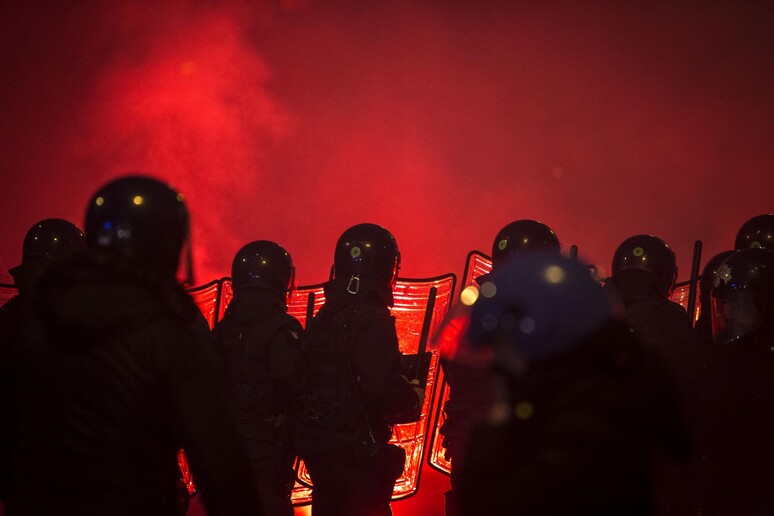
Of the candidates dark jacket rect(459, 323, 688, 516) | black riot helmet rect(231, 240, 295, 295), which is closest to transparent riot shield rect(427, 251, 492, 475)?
black riot helmet rect(231, 240, 295, 295)

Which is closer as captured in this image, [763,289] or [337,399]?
[763,289]

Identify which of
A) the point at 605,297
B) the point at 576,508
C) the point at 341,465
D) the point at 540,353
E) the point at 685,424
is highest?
the point at 605,297

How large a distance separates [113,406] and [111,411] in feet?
0.05

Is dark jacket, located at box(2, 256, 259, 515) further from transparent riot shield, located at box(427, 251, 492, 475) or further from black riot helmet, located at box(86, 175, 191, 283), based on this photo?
transparent riot shield, located at box(427, 251, 492, 475)

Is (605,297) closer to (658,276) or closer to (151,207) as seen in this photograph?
(151,207)

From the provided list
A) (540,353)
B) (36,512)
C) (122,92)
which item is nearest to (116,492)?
(36,512)

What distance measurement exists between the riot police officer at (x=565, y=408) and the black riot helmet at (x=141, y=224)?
3.30 ft

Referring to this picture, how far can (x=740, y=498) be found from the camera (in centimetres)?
344

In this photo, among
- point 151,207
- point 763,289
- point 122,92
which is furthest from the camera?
point 122,92

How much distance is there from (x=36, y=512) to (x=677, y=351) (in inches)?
139

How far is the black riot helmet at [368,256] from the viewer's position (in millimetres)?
5184

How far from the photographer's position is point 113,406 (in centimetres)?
196

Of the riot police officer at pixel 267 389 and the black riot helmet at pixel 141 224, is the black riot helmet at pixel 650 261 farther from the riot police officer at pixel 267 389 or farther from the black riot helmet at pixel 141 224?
the black riot helmet at pixel 141 224

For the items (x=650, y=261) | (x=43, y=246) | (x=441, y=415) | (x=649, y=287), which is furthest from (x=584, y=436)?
(x=43, y=246)
